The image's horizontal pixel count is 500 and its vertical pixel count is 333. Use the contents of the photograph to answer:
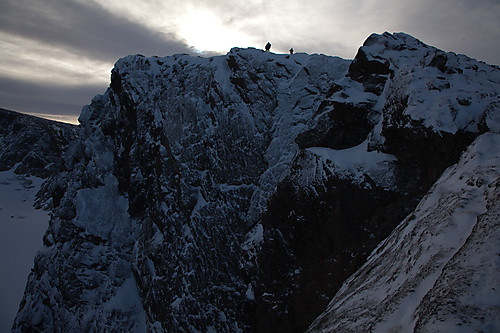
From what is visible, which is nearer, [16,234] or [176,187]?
[176,187]

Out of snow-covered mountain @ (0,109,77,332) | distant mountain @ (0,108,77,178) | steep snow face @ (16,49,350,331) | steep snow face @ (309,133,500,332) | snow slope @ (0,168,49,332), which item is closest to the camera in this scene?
steep snow face @ (309,133,500,332)

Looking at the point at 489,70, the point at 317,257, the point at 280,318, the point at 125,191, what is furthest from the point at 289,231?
the point at 125,191

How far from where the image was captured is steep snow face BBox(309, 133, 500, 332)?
4133 millimetres

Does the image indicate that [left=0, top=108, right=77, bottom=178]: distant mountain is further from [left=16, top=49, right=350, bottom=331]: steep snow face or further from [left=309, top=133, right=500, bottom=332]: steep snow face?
[left=309, top=133, right=500, bottom=332]: steep snow face

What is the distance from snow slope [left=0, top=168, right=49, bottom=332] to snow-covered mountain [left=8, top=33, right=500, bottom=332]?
1652 cm

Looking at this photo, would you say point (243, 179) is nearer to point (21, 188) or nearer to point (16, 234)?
point (16, 234)

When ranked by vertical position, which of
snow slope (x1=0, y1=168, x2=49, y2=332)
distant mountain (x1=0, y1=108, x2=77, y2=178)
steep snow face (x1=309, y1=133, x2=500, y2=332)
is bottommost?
snow slope (x1=0, y1=168, x2=49, y2=332)

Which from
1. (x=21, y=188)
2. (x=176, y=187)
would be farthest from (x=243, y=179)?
(x=21, y=188)

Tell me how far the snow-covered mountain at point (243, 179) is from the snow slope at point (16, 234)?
16521mm

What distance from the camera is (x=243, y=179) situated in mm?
25359

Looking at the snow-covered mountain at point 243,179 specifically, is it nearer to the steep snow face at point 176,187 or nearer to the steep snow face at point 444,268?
the steep snow face at point 176,187

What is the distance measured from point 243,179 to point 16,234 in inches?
2255

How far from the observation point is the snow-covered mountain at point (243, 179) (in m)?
13.6

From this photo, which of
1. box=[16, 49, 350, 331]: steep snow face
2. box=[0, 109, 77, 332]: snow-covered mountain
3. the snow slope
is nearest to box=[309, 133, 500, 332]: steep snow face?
box=[16, 49, 350, 331]: steep snow face
